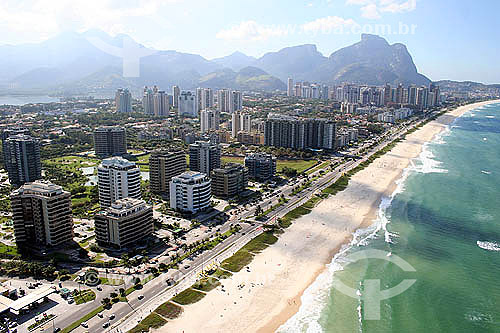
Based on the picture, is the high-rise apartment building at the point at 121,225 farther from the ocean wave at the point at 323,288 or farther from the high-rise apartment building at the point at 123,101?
the high-rise apartment building at the point at 123,101

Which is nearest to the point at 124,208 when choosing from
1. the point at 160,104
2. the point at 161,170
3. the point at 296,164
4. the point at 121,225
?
the point at 121,225

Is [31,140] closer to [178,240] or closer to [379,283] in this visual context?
[178,240]

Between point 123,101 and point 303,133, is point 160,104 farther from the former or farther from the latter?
point 303,133

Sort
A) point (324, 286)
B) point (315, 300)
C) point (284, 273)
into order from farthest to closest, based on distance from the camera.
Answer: point (284, 273)
point (324, 286)
point (315, 300)

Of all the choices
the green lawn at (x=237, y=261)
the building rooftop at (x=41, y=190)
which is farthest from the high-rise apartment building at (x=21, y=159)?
the green lawn at (x=237, y=261)

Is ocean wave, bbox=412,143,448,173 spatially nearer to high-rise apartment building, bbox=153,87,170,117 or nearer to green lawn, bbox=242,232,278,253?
green lawn, bbox=242,232,278,253

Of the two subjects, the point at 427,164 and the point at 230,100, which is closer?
the point at 427,164
